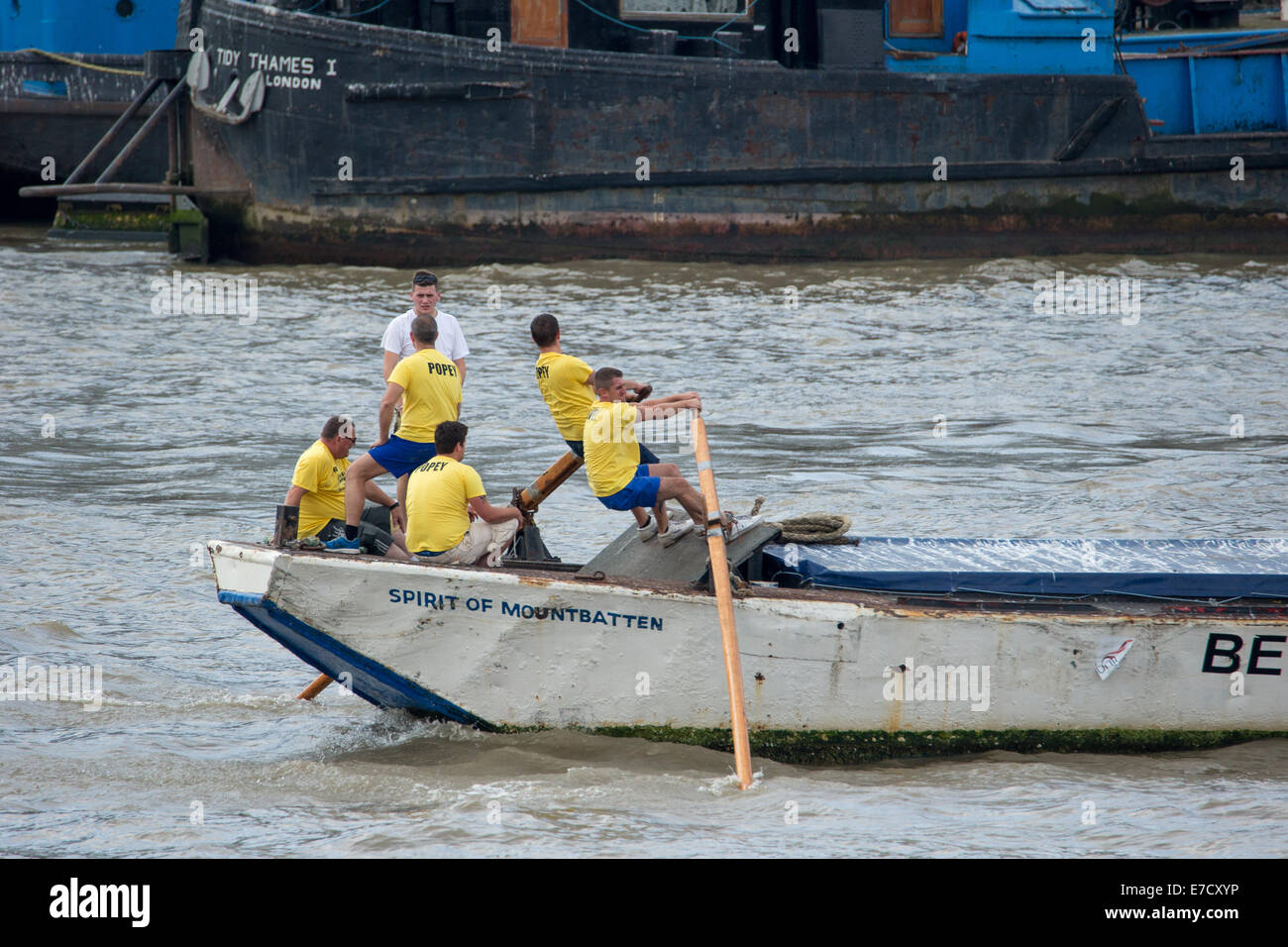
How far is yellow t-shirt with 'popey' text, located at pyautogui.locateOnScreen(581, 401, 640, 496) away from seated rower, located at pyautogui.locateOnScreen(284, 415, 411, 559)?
44.9 inches

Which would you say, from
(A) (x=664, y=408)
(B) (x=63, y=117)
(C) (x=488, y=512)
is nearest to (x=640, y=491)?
(A) (x=664, y=408)

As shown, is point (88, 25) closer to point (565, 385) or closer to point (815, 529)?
point (565, 385)

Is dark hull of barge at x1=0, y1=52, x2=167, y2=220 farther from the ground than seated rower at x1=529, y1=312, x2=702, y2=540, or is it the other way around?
dark hull of barge at x1=0, y1=52, x2=167, y2=220

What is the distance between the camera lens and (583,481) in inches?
502

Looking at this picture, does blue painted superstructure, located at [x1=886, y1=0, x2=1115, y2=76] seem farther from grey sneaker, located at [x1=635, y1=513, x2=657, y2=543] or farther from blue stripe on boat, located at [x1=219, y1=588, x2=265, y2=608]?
blue stripe on boat, located at [x1=219, y1=588, x2=265, y2=608]

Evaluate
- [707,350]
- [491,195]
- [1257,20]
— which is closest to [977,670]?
[707,350]

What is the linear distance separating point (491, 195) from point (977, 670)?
14.6m

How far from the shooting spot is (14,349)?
16.5 metres

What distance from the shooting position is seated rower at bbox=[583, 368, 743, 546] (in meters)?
7.21

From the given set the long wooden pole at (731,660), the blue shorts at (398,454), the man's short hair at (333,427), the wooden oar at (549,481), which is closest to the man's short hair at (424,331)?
the blue shorts at (398,454)

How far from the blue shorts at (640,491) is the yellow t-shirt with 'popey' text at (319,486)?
161cm

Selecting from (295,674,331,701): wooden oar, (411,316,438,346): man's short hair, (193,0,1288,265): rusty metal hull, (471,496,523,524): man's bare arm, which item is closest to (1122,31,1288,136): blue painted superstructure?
(193,0,1288,265): rusty metal hull

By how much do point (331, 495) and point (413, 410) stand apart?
669mm

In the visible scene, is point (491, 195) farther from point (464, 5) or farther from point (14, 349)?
point (14, 349)
